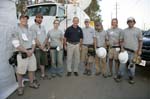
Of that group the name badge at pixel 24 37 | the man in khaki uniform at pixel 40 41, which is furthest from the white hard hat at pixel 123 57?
the name badge at pixel 24 37

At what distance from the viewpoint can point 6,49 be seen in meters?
7.11

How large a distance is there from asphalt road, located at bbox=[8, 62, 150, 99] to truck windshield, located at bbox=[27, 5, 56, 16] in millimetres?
3959

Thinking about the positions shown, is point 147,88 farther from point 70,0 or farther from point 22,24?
point 70,0

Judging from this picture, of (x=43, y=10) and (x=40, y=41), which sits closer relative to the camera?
(x=40, y=41)

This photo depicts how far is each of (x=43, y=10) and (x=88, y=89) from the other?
600 centimetres

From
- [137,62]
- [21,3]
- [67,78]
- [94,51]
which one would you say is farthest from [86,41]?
[21,3]

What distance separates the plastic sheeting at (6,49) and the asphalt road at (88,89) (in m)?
0.28

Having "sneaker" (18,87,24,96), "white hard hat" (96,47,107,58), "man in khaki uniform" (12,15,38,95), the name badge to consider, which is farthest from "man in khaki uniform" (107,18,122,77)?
"sneaker" (18,87,24,96)

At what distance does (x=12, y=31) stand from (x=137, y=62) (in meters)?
3.76

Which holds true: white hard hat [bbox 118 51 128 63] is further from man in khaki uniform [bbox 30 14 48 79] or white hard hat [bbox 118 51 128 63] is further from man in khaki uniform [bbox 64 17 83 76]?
man in khaki uniform [bbox 30 14 48 79]

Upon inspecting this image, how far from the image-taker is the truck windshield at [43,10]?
12.3 meters

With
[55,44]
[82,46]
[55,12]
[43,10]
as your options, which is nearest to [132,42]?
[82,46]

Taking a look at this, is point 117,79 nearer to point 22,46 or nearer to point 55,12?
point 22,46

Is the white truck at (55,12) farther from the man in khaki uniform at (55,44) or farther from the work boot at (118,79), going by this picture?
the work boot at (118,79)
